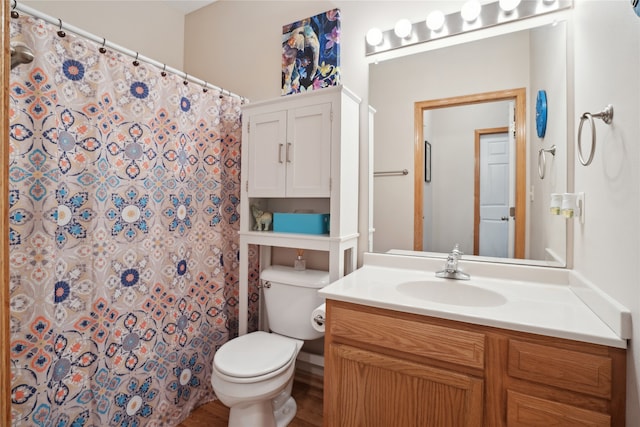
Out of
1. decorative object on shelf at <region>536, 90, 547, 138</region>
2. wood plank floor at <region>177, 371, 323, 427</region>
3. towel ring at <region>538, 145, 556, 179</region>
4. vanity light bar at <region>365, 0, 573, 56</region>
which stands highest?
vanity light bar at <region>365, 0, 573, 56</region>

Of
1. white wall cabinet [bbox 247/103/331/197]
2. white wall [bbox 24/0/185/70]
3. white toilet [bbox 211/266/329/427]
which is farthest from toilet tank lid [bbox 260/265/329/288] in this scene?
white wall [bbox 24/0/185/70]

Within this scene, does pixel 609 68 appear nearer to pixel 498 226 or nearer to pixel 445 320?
pixel 498 226

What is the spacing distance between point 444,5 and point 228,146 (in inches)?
56.6

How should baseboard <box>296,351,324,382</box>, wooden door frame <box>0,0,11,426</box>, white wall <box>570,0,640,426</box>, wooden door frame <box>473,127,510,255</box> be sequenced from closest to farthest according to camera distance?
wooden door frame <box>0,0,11,426</box>, white wall <box>570,0,640,426</box>, wooden door frame <box>473,127,510,255</box>, baseboard <box>296,351,324,382</box>

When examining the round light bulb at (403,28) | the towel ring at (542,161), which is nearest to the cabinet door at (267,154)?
the round light bulb at (403,28)

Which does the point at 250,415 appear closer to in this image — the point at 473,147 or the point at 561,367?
the point at 561,367

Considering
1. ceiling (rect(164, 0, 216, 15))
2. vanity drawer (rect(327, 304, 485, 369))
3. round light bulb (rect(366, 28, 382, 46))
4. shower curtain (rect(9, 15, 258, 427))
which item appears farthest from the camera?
ceiling (rect(164, 0, 216, 15))

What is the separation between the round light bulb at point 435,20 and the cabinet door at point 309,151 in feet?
2.09

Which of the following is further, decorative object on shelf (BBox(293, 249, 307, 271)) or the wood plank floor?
decorative object on shelf (BBox(293, 249, 307, 271))

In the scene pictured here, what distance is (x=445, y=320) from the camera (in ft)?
3.48

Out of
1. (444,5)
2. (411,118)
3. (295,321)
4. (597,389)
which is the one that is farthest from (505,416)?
(444,5)

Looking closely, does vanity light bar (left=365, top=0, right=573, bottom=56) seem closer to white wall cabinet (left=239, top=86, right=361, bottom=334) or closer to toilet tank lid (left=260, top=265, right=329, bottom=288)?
white wall cabinet (left=239, top=86, right=361, bottom=334)

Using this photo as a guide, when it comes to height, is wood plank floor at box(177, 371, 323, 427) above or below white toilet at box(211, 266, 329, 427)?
below

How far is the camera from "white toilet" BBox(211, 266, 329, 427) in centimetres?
135
